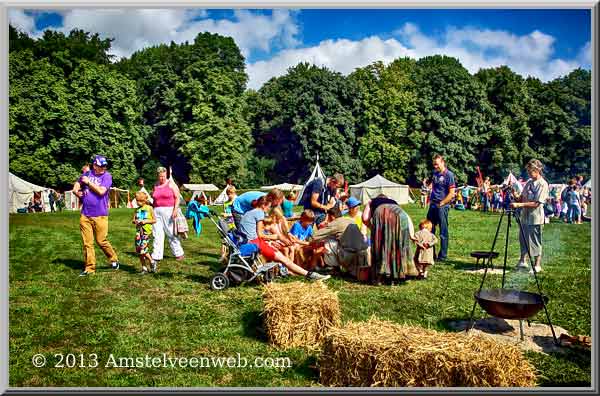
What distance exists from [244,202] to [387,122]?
9.35 ft

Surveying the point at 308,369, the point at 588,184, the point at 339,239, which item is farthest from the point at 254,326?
the point at 588,184

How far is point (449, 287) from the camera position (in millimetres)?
7648

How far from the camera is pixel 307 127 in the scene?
37.9ft

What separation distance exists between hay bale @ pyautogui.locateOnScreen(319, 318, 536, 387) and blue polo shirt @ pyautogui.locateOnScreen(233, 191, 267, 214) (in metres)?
4.29

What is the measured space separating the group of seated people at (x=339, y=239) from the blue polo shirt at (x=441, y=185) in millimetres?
985

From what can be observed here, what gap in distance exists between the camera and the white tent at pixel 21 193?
573 centimetres

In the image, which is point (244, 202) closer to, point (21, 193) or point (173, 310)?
point (173, 310)

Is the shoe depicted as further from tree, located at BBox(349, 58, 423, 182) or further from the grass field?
tree, located at BBox(349, 58, 423, 182)

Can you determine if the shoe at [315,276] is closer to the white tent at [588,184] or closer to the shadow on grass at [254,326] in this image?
the shadow on grass at [254,326]

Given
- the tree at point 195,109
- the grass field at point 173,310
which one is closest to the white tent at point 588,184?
the grass field at point 173,310

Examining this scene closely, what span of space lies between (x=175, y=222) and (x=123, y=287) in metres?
1.95

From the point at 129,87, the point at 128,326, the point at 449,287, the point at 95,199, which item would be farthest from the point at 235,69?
the point at 449,287

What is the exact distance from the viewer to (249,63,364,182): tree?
29.3 feet

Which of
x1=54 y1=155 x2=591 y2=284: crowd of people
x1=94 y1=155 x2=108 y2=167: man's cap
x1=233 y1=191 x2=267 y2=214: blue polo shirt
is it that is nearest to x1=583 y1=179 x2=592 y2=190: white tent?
x1=54 y1=155 x2=591 y2=284: crowd of people
